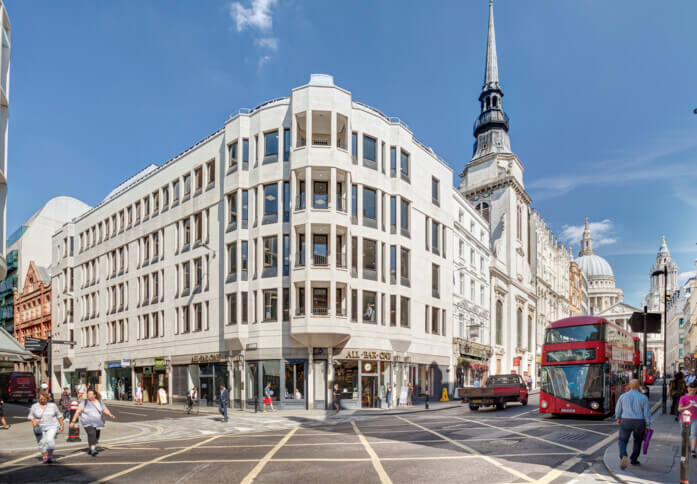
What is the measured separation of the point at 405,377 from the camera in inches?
1647

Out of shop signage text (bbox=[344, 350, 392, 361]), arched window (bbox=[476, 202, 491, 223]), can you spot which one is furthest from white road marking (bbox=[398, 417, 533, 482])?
arched window (bbox=[476, 202, 491, 223])

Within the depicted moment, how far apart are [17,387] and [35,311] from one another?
32424 millimetres

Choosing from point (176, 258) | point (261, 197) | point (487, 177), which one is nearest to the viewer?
point (261, 197)

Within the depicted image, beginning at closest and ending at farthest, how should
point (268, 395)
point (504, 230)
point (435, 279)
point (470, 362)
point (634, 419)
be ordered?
point (634, 419)
point (268, 395)
point (435, 279)
point (470, 362)
point (504, 230)

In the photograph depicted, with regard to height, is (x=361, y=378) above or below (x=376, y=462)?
below

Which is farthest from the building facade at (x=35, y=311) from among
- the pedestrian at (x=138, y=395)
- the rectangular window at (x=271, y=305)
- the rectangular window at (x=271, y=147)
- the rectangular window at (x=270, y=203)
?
the rectangular window at (x=271, y=147)

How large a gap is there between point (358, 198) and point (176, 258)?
1690 cm

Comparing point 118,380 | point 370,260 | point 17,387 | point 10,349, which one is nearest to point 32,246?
point 118,380

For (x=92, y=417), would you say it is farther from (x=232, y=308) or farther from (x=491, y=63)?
(x=491, y=63)

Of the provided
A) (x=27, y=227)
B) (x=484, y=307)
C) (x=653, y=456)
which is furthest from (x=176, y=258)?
(x=27, y=227)

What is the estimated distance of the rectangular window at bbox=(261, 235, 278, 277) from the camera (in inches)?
1495

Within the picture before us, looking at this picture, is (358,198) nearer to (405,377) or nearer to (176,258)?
(405,377)

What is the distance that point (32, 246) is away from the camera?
91.0 m

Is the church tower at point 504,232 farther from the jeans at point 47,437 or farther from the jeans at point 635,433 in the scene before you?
the jeans at point 47,437
